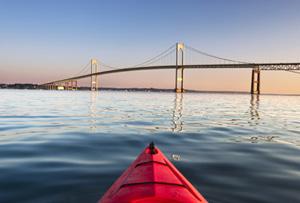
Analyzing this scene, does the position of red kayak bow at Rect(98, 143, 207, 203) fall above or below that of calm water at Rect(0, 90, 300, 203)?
above

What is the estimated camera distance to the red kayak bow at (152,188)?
86.4 inches

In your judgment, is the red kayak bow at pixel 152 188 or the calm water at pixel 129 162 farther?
the calm water at pixel 129 162

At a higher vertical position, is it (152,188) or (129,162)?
(152,188)

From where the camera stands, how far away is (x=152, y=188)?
2.32 metres

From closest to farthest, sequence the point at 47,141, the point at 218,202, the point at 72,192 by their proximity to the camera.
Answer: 1. the point at 218,202
2. the point at 72,192
3. the point at 47,141

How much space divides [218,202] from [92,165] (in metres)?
2.52

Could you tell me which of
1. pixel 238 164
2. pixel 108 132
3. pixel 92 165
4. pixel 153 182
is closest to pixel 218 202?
pixel 153 182

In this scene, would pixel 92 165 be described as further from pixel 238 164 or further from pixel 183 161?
pixel 238 164

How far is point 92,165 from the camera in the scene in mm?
5133

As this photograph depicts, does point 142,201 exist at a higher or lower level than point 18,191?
higher

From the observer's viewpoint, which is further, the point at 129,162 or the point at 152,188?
the point at 129,162

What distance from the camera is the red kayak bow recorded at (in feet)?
7.20

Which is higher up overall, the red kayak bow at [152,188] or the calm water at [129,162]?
the red kayak bow at [152,188]

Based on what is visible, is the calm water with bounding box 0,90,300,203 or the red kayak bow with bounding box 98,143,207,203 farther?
the calm water with bounding box 0,90,300,203
